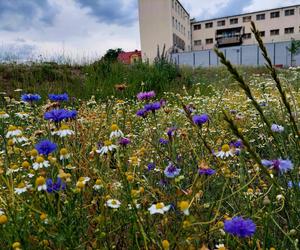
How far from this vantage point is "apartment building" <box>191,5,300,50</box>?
151 feet

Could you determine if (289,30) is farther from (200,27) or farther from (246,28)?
(200,27)

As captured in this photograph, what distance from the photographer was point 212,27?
49.9 m

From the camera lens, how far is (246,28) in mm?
48562

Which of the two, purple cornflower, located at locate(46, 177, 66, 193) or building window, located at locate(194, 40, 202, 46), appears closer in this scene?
purple cornflower, located at locate(46, 177, 66, 193)

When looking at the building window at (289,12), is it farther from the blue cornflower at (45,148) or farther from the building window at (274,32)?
the blue cornflower at (45,148)

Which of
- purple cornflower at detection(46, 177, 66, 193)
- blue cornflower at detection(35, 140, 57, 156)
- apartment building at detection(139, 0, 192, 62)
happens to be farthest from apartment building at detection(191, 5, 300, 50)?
purple cornflower at detection(46, 177, 66, 193)

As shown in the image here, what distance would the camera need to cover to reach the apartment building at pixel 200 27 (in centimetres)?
4125

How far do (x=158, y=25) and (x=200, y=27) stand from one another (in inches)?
461

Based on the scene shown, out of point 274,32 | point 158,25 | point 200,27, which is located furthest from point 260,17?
point 158,25

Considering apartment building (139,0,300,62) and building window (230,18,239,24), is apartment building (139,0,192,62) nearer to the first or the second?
apartment building (139,0,300,62)

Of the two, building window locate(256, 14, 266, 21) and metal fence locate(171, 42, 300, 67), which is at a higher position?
building window locate(256, 14, 266, 21)

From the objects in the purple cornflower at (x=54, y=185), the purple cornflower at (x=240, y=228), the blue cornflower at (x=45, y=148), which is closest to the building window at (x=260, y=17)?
the blue cornflower at (x=45, y=148)

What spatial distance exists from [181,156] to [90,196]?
0.67m

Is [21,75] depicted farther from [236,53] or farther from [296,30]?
[296,30]
